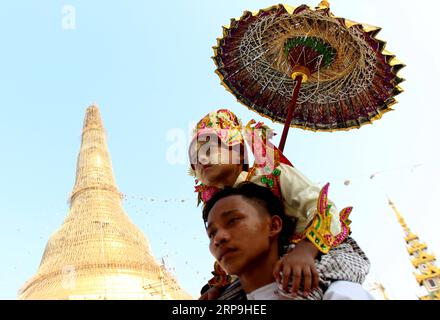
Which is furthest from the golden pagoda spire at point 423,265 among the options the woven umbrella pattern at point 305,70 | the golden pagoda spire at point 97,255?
the woven umbrella pattern at point 305,70

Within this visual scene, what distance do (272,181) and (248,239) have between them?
1.78ft

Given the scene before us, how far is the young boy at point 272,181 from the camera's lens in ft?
5.73

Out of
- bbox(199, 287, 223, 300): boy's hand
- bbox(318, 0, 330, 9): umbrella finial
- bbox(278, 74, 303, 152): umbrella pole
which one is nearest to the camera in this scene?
bbox(199, 287, 223, 300): boy's hand

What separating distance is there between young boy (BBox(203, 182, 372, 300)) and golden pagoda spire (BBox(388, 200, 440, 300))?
30358mm

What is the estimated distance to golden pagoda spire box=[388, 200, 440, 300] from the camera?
2870cm

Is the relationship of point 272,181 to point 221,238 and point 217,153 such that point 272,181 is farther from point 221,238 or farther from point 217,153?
point 221,238

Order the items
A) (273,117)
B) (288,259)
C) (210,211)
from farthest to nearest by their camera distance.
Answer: (273,117)
(210,211)
(288,259)

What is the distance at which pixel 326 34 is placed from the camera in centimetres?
440

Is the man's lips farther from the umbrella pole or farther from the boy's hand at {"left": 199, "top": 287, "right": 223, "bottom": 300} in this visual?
the umbrella pole

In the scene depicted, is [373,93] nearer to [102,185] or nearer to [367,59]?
[367,59]

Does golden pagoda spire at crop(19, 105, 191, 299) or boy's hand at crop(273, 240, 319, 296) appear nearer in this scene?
boy's hand at crop(273, 240, 319, 296)

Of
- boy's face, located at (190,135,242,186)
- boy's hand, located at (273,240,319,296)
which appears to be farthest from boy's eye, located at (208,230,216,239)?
boy's face, located at (190,135,242,186)
